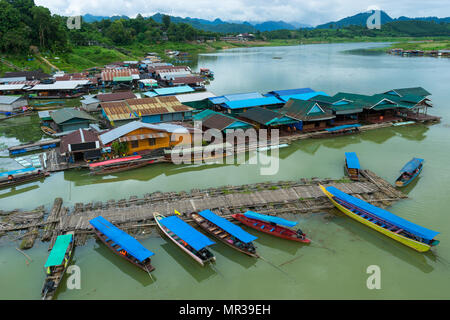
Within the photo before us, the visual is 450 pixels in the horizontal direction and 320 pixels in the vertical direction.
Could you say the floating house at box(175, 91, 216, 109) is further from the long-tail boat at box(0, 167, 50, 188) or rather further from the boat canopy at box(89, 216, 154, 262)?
the boat canopy at box(89, 216, 154, 262)

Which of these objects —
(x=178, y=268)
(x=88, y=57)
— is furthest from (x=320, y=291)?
(x=88, y=57)

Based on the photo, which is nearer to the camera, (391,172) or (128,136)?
(391,172)

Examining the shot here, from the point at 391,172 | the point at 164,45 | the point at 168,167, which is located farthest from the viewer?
the point at 164,45

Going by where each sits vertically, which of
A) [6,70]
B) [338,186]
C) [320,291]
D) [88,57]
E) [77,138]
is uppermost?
[88,57]

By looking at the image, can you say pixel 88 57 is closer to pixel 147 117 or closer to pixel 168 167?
pixel 147 117

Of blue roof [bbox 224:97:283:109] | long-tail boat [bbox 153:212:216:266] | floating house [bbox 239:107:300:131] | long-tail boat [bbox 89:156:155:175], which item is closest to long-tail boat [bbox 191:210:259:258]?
long-tail boat [bbox 153:212:216:266]

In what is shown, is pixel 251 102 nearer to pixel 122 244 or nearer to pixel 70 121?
pixel 70 121

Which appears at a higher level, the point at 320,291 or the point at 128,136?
the point at 128,136

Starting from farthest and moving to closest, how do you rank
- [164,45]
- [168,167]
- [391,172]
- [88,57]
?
[164,45] → [88,57] → [168,167] → [391,172]
